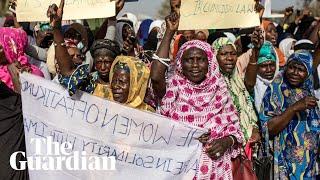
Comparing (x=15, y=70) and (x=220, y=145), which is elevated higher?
(x=15, y=70)

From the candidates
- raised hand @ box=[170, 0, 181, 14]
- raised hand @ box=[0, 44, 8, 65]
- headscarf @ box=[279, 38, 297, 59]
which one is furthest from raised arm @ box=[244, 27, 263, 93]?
headscarf @ box=[279, 38, 297, 59]

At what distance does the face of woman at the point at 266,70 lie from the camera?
5.96 metres

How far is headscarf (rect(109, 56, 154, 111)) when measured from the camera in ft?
14.5

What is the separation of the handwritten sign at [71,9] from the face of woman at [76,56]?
26 cm

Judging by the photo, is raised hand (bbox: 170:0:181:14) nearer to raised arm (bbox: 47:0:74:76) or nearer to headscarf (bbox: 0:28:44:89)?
raised arm (bbox: 47:0:74:76)

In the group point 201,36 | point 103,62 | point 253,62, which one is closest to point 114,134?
point 103,62

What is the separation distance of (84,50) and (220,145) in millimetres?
1867

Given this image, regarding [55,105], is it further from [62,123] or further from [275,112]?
[275,112]

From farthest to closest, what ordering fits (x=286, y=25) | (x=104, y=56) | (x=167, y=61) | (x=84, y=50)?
(x=286, y=25), (x=84, y=50), (x=104, y=56), (x=167, y=61)

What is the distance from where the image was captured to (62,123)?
4.51 m

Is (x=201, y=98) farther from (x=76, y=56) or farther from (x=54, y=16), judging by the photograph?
(x=76, y=56)

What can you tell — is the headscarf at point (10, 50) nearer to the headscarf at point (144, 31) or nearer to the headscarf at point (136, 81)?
the headscarf at point (136, 81)

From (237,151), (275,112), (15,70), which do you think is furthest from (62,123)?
(275,112)

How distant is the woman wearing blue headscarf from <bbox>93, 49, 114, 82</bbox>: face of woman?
1.26 meters
